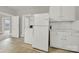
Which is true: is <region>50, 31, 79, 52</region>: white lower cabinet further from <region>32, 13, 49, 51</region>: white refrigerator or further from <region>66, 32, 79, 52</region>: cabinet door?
<region>32, 13, 49, 51</region>: white refrigerator

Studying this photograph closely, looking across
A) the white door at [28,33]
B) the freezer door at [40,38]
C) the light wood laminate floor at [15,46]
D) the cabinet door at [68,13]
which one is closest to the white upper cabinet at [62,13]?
the cabinet door at [68,13]

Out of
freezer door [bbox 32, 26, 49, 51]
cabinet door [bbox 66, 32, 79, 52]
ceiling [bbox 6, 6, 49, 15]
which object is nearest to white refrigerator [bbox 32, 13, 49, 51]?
freezer door [bbox 32, 26, 49, 51]

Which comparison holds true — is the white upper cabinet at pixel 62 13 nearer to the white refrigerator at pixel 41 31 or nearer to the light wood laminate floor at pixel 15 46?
the white refrigerator at pixel 41 31

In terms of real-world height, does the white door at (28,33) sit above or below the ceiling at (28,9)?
below

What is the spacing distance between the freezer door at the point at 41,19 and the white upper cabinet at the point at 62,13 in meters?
0.11

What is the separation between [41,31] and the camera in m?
1.90

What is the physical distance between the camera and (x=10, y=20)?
1889 millimetres

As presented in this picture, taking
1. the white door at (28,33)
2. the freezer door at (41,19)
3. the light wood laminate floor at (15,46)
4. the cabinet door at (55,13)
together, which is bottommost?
the light wood laminate floor at (15,46)

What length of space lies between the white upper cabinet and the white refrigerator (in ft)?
0.46

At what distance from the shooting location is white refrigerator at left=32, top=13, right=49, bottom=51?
1862mm

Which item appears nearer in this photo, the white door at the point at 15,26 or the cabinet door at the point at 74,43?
the cabinet door at the point at 74,43

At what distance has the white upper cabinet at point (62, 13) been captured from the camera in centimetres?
180
